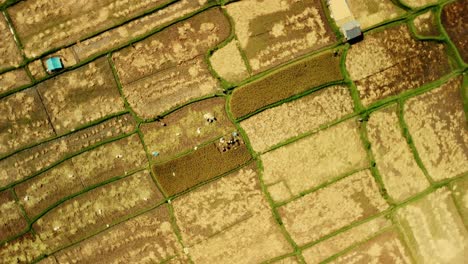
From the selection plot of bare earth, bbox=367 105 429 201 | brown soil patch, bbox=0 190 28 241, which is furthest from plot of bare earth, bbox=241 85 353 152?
brown soil patch, bbox=0 190 28 241

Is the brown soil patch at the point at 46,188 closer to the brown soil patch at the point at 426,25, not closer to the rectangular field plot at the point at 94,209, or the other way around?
the rectangular field plot at the point at 94,209

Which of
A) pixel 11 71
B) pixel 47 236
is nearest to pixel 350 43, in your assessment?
pixel 11 71

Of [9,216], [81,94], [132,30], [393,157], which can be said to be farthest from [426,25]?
[9,216]

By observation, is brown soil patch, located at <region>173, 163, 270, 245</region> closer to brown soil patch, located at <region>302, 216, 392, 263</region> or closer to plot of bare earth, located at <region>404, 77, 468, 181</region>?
brown soil patch, located at <region>302, 216, 392, 263</region>

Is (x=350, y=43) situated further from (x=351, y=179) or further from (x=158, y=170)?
(x=158, y=170)

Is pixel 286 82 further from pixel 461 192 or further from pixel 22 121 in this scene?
pixel 22 121
